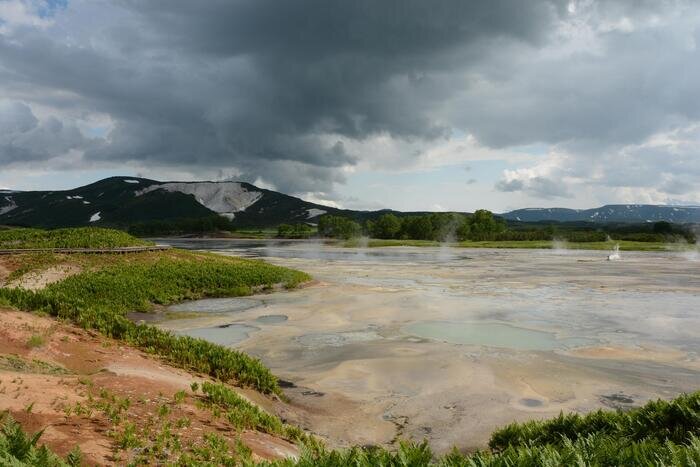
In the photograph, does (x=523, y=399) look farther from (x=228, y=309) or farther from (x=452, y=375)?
(x=228, y=309)

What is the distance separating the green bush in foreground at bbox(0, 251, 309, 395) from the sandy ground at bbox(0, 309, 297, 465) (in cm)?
88

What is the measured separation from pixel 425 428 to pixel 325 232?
17698cm

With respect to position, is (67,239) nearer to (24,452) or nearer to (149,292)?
(149,292)

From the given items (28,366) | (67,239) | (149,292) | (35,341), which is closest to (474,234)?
(67,239)

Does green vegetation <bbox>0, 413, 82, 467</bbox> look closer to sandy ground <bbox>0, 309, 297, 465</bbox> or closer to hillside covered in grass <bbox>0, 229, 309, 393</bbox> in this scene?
sandy ground <bbox>0, 309, 297, 465</bbox>

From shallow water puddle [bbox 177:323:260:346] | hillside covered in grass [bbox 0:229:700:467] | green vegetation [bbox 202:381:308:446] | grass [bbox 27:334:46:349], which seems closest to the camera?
hillside covered in grass [bbox 0:229:700:467]

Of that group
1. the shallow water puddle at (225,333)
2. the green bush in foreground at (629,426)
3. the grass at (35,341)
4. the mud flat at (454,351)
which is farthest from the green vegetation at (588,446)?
the shallow water puddle at (225,333)

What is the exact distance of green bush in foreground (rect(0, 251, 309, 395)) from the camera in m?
14.6

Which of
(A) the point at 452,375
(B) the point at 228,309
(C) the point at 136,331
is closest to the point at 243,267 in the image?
(B) the point at 228,309

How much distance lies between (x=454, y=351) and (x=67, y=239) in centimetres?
3967

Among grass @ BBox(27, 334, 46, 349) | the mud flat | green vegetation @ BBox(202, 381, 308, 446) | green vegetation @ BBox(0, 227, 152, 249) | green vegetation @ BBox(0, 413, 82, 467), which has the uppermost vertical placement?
green vegetation @ BBox(0, 227, 152, 249)

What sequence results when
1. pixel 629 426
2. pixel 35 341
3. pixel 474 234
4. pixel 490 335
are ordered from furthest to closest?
pixel 474 234
pixel 490 335
pixel 35 341
pixel 629 426

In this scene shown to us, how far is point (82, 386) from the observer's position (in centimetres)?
1012

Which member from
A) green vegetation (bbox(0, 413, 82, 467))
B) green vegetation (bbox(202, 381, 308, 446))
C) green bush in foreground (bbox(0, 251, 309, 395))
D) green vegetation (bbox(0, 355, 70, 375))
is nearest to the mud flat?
green vegetation (bbox(202, 381, 308, 446))
